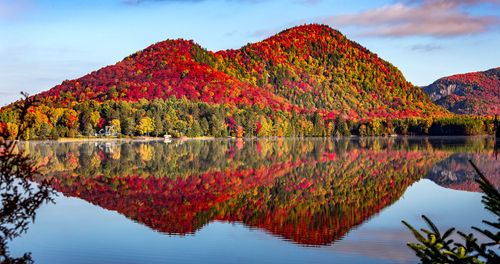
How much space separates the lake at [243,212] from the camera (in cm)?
2036

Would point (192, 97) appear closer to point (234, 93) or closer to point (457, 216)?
point (234, 93)

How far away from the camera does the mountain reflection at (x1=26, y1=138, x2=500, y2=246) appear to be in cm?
2652

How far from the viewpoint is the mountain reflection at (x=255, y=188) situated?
2652cm

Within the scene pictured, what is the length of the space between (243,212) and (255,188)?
945 centimetres

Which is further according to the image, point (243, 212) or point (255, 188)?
point (255, 188)

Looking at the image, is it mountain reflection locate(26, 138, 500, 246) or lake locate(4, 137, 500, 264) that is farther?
mountain reflection locate(26, 138, 500, 246)

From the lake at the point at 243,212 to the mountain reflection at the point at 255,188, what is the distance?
7 cm

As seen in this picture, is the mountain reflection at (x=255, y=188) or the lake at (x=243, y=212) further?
the mountain reflection at (x=255, y=188)

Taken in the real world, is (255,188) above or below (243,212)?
above

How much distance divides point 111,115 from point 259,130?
4176 cm

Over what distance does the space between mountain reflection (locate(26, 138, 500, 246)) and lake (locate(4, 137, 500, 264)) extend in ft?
0.22

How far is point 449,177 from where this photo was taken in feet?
153

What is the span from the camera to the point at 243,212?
28.9 meters

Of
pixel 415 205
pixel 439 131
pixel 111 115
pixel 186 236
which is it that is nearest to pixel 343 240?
pixel 186 236
